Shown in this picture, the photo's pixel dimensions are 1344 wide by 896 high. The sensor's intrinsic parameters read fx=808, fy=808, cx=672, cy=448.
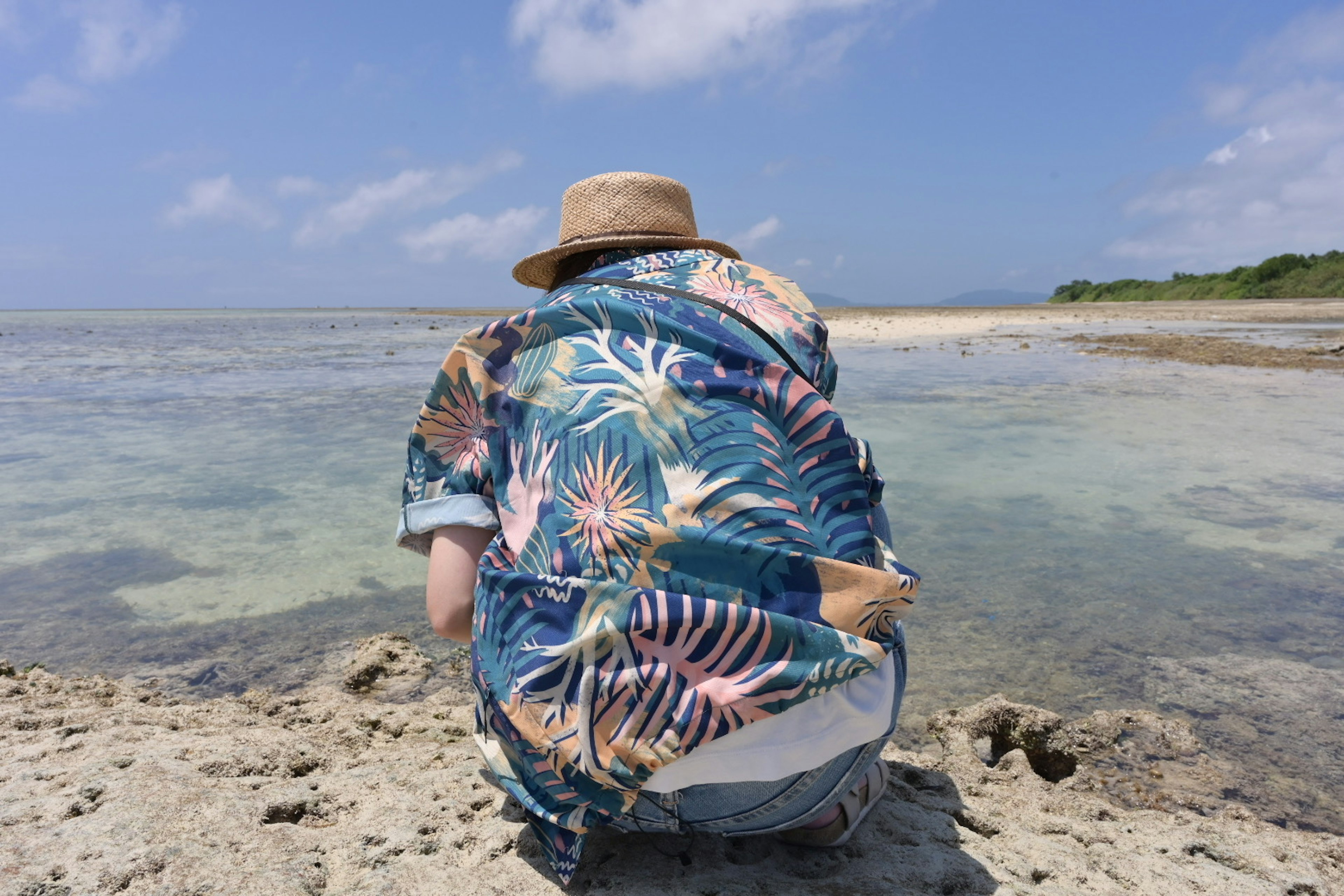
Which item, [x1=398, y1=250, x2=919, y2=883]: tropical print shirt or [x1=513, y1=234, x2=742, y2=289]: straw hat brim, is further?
[x1=513, y1=234, x2=742, y2=289]: straw hat brim

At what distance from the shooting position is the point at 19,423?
24.8 ft

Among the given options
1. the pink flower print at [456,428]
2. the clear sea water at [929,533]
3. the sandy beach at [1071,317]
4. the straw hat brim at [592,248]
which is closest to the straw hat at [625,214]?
the straw hat brim at [592,248]

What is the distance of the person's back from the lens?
1.24 meters

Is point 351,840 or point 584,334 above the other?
point 584,334

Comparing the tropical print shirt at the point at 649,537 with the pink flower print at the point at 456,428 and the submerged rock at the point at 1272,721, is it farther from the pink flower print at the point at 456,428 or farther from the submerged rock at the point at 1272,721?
the submerged rock at the point at 1272,721

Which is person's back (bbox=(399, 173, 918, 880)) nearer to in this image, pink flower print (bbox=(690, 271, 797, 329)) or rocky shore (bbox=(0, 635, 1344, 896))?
pink flower print (bbox=(690, 271, 797, 329))

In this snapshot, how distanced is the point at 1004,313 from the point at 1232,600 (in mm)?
32971

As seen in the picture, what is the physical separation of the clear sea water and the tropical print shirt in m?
1.31

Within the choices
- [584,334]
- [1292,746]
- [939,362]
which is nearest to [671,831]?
[584,334]

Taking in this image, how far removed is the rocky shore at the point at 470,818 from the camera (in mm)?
1515

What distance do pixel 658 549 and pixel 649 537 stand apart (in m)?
0.02

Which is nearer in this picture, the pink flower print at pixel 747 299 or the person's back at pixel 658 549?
the person's back at pixel 658 549

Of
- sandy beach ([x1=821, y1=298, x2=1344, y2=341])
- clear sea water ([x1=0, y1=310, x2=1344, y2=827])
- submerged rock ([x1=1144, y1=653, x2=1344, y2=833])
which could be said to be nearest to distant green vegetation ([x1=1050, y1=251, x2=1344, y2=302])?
sandy beach ([x1=821, y1=298, x2=1344, y2=341])

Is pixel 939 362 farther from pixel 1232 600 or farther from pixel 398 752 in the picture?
pixel 398 752
